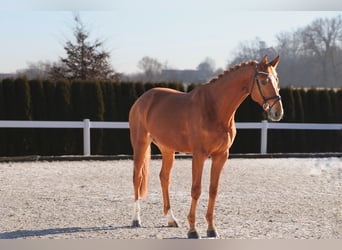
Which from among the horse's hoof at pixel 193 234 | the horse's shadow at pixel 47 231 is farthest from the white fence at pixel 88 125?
the horse's hoof at pixel 193 234

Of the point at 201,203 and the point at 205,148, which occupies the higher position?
the point at 205,148

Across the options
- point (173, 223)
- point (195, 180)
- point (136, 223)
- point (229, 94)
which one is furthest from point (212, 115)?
point (136, 223)

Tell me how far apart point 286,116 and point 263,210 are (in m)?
7.84

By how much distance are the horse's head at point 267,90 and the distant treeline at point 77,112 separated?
26.6 ft

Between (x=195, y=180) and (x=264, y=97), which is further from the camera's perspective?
(x=195, y=180)

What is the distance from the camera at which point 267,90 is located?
3684mm

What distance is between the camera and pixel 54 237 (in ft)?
13.4

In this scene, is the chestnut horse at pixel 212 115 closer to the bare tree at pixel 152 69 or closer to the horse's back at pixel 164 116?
the horse's back at pixel 164 116

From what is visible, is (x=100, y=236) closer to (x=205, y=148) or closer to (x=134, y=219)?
(x=134, y=219)

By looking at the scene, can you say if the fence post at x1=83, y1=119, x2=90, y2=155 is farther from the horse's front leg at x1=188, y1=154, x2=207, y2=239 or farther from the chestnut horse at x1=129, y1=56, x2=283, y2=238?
the horse's front leg at x1=188, y1=154, x2=207, y2=239

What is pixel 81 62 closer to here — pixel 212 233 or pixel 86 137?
pixel 86 137

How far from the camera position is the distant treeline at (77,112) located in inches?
433

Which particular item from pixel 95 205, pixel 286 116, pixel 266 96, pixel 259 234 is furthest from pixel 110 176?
pixel 286 116

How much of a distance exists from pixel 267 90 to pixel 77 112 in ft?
28.2
